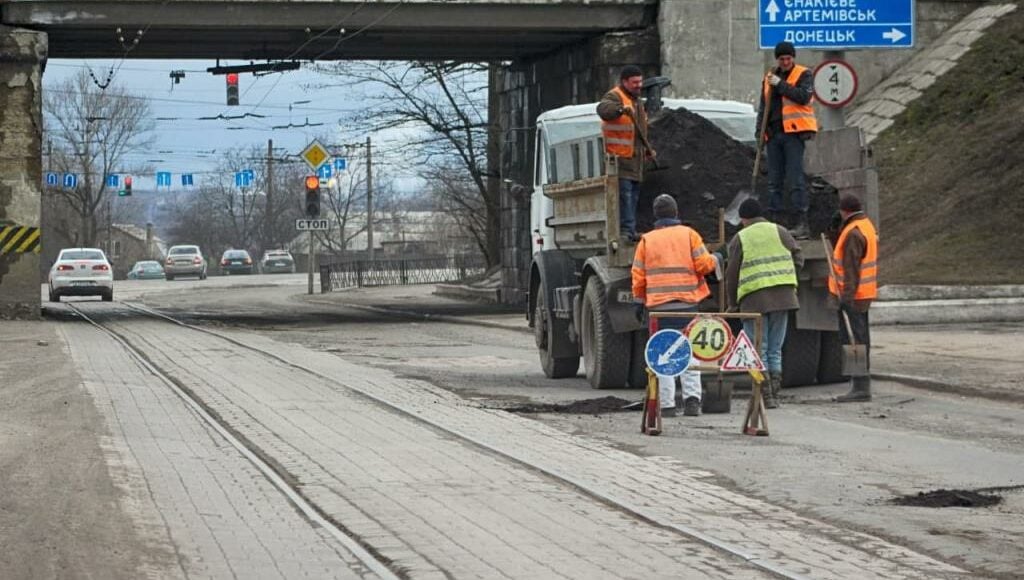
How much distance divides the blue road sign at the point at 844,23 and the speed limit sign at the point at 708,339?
10.5 meters

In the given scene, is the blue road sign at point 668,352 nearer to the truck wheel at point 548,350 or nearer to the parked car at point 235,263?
the truck wheel at point 548,350

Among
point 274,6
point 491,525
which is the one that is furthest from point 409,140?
point 491,525

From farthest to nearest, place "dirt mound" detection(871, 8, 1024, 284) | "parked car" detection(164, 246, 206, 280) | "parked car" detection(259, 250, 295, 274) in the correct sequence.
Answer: "parked car" detection(259, 250, 295, 274)
"parked car" detection(164, 246, 206, 280)
"dirt mound" detection(871, 8, 1024, 284)

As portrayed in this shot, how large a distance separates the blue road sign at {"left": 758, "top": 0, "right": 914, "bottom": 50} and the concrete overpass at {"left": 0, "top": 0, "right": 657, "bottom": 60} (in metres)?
8.46

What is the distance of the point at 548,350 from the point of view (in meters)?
18.1

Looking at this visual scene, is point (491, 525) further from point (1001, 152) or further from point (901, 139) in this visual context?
point (901, 139)

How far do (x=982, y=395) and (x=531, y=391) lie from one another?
4265 mm

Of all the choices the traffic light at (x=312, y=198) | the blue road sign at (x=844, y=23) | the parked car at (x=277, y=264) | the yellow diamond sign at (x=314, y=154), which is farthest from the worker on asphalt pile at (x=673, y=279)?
the parked car at (x=277, y=264)

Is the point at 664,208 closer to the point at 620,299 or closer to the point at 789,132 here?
the point at 620,299

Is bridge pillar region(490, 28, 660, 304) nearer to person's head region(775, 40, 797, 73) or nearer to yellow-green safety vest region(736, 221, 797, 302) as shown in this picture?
person's head region(775, 40, 797, 73)

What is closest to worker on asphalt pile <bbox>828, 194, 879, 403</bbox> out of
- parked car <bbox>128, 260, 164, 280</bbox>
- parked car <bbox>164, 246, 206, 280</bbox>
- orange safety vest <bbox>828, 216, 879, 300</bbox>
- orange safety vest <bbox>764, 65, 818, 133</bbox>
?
orange safety vest <bbox>828, 216, 879, 300</bbox>

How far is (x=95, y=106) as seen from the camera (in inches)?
3841

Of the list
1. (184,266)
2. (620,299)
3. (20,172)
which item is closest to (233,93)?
(20,172)

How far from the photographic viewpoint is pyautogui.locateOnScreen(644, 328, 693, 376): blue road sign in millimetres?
12789
